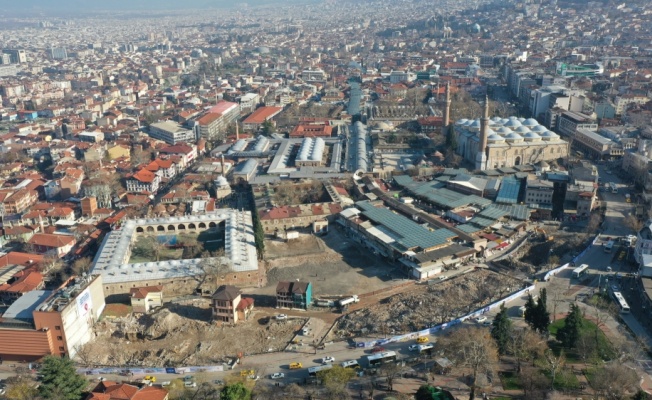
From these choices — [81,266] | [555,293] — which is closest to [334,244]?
[555,293]

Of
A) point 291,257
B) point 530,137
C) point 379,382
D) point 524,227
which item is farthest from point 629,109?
point 379,382

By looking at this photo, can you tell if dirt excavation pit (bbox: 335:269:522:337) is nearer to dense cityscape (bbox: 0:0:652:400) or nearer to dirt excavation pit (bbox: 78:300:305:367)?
dense cityscape (bbox: 0:0:652:400)

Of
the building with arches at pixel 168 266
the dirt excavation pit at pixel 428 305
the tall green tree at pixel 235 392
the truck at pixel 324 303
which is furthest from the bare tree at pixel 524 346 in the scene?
the building with arches at pixel 168 266

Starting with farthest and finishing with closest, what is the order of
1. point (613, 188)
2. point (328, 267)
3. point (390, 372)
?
1. point (613, 188)
2. point (328, 267)
3. point (390, 372)

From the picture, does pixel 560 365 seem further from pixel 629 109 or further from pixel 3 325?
pixel 629 109

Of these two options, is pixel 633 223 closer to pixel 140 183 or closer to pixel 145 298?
pixel 145 298
